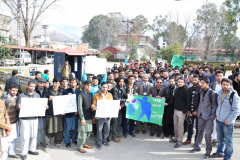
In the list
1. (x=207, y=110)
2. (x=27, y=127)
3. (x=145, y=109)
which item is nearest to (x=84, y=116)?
(x=27, y=127)

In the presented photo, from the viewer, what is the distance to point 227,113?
169 inches

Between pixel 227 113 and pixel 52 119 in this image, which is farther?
pixel 52 119

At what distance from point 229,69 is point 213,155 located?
113 ft

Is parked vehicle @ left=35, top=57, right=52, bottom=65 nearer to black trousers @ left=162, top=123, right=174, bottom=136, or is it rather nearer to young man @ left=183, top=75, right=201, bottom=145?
black trousers @ left=162, top=123, right=174, bottom=136

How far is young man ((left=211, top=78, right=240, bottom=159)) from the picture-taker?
4203 millimetres

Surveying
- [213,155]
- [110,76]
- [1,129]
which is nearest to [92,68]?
[110,76]

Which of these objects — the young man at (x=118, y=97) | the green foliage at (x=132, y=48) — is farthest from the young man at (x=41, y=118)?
the green foliage at (x=132, y=48)

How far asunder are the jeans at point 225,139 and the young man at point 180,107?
95cm

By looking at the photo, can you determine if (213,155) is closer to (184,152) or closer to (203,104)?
(184,152)

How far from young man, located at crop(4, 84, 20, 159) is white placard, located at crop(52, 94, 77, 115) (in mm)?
874

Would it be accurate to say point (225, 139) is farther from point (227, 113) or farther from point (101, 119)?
point (101, 119)

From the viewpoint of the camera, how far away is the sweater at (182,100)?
16.9 feet

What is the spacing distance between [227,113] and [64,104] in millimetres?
3892

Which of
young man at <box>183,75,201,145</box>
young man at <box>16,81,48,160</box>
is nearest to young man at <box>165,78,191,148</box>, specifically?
young man at <box>183,75,201,145</box>
